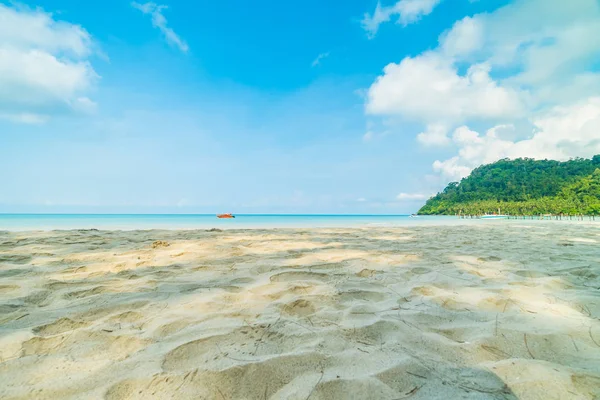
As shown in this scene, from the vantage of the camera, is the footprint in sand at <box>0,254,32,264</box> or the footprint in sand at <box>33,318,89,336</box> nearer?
the footprint in sand at <box>33,318,89,336</box>

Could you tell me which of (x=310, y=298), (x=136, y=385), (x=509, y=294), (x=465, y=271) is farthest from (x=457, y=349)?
(x=465, y=271)

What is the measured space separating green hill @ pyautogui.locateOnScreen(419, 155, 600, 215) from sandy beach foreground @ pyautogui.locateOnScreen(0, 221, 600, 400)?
66.4m

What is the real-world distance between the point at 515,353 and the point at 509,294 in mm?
1261

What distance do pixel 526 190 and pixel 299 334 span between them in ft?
309

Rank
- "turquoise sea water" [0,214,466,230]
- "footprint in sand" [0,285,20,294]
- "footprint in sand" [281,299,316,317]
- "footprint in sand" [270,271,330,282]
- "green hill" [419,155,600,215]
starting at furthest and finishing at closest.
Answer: "green hill" [419,155,600,215]
"turquoise sea water" [0,214,466,230]
"footprint in sand" [270,271,330,282]
"footprint in sand" [0,285,20,294]
"footprint in sand" [281,299,316,317]

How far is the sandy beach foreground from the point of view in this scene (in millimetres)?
1246

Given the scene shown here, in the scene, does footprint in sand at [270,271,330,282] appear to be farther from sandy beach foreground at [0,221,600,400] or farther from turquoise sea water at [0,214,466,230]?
turquoise sea water at [0,214,466,230]

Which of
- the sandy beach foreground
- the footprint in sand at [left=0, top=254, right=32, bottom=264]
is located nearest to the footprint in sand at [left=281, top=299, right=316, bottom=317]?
the sandy beach foreground

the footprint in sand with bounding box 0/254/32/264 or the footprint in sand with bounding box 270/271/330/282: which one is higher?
the footprint in sand with bounding box 0/254/32/264

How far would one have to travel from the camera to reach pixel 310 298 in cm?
242

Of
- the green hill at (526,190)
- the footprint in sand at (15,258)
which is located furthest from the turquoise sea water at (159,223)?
the green hill at (526,190)

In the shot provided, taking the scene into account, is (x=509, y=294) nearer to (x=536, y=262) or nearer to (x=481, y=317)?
(x=481, y=317)

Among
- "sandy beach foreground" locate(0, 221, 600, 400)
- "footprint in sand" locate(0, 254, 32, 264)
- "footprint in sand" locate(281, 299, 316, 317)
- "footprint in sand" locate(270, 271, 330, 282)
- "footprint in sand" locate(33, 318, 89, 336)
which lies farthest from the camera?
"footprint in sand" locate(0, 254, 32, 264)

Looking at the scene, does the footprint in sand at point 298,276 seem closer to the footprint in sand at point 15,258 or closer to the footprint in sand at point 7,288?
the footprint in sand at point 7,288
